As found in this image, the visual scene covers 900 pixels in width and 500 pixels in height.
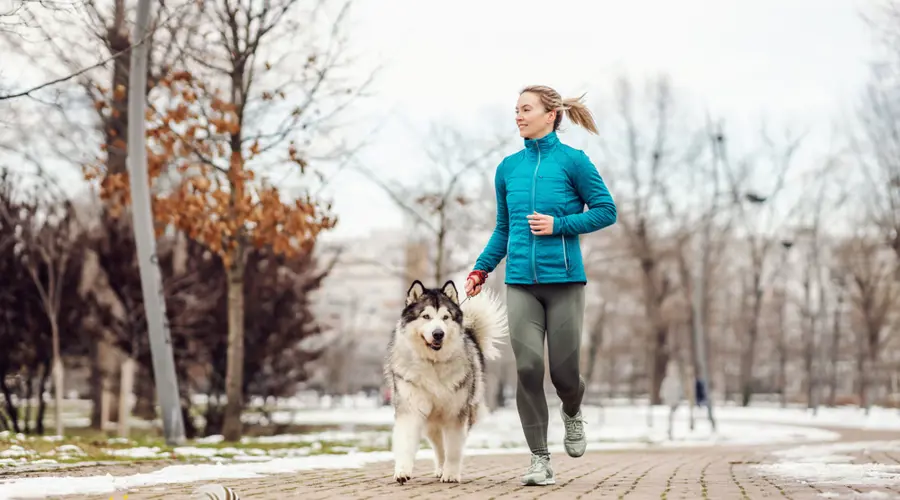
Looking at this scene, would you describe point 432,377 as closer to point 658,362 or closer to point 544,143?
point 544,143

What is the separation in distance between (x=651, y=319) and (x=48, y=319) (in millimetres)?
32217

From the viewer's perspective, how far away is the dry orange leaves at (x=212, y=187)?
633 inches

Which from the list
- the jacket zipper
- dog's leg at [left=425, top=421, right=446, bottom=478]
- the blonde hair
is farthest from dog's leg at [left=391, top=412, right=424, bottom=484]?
the blonde hair

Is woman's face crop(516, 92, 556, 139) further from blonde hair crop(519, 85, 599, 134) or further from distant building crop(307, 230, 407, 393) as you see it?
distant building crop(307, 230, 407, 393)

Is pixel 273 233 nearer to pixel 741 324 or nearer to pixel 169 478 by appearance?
pixel 169 478

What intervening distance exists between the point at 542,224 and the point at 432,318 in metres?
1.08

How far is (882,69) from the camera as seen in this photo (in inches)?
1056

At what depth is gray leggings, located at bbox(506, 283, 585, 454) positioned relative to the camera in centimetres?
698

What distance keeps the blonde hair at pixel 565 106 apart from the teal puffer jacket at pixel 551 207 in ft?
0.56

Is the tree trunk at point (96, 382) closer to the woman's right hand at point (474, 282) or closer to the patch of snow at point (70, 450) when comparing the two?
the patch of snow at point (70, 450)

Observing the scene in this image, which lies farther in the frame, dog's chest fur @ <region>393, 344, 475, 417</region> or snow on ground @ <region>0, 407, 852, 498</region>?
dog's chest fur @ <region>393, 344, 475, 417</region>

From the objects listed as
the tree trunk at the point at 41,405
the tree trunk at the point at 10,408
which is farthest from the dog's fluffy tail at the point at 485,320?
the tree trunk at the point at 41,405

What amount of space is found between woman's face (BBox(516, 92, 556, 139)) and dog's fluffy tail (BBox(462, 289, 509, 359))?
5.14ft

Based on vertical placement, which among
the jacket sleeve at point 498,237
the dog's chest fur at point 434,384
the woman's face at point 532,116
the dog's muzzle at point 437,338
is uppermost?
the woman's face at point 532,116
